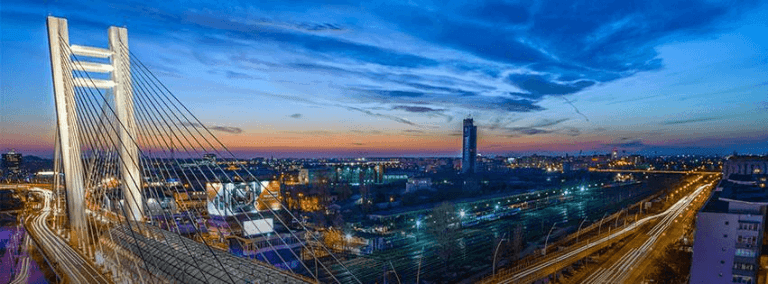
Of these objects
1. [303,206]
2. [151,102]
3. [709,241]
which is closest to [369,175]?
[303,206]

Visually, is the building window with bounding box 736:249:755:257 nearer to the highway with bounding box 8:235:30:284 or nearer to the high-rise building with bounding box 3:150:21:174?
the highway with bounding box 8:235:30:284

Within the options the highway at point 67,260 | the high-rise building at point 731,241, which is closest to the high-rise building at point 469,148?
the high-rise building at point 731,241

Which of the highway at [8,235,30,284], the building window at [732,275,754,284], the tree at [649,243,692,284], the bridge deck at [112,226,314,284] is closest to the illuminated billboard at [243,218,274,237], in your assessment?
the highway at [8,235,30,284]

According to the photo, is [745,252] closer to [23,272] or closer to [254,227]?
[254,227]

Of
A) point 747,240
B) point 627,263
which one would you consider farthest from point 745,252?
point 627,263

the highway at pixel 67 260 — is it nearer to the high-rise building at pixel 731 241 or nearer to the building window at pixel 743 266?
the high-rise building at pixel 731 241

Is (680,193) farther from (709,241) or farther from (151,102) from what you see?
(151,102)

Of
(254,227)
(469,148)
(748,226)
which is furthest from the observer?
(469,148)
